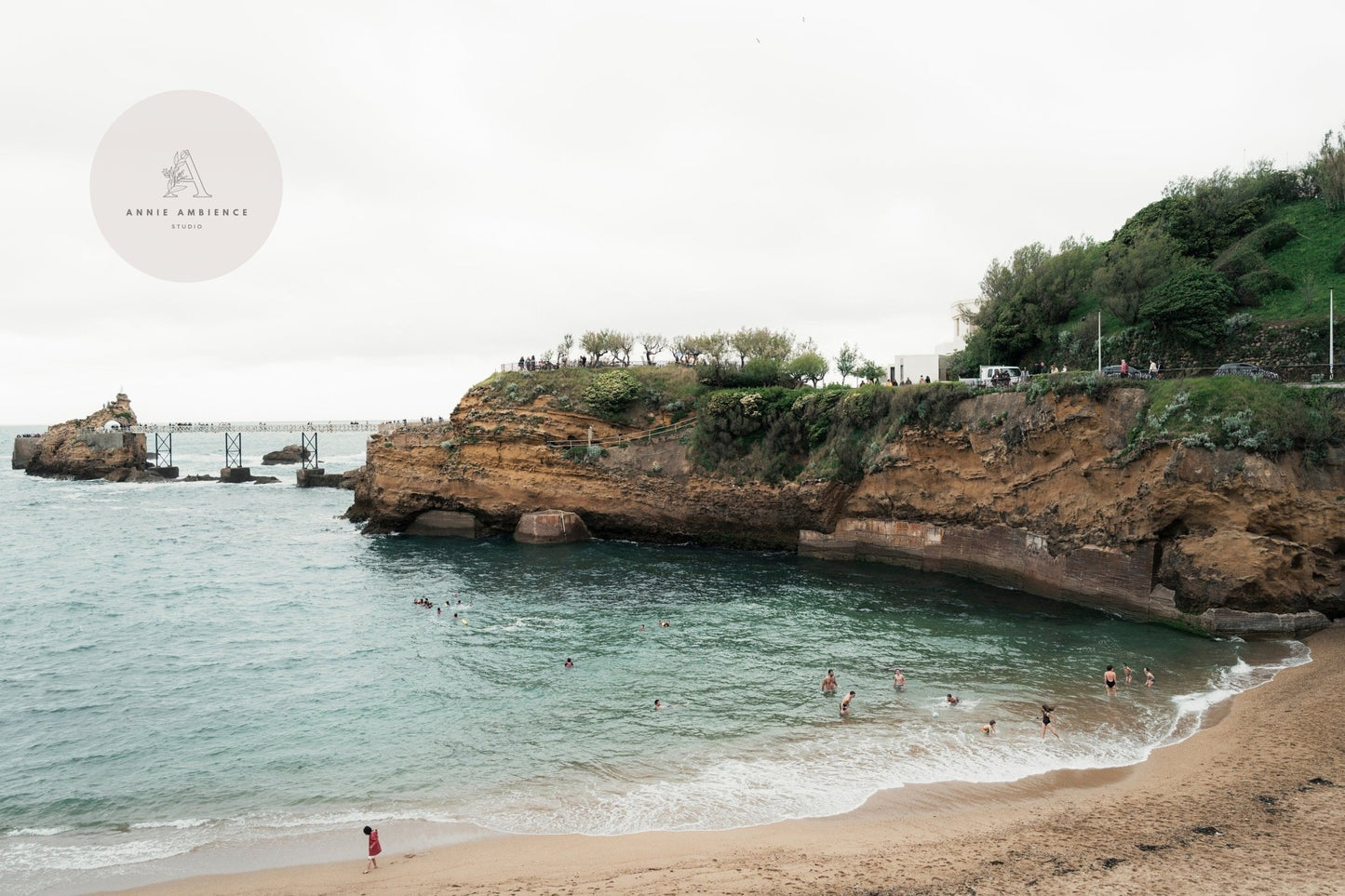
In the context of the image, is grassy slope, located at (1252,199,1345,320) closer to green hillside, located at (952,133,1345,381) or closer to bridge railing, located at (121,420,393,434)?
green hillside, located at (952,133,1345,381)

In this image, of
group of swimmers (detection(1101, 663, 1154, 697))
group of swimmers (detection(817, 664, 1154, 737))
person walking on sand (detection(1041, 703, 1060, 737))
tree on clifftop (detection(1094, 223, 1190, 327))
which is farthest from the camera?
tree on clifftop (detection(1094, 223, 1190, 327))

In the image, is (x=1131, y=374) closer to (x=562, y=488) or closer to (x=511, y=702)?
(x=511, y=702)

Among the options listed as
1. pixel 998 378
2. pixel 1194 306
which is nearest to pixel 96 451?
pixel 998 378

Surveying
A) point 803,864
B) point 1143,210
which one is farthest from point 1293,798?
point 1143,210

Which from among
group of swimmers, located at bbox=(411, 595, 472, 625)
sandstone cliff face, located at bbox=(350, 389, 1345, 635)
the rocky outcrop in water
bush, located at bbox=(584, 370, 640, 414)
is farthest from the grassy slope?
the rocky outcrop in water

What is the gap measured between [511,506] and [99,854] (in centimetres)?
3757

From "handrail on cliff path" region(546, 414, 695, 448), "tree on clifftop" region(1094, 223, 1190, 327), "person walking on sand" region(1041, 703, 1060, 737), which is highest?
"tree on clifftop" region(1094, 223, 1190, 327)

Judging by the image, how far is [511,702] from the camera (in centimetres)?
2292

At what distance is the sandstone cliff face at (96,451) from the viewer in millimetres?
98188

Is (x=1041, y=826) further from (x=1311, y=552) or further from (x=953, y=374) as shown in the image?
(x=953, y=374)

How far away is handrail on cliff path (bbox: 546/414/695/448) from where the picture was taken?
165 feet

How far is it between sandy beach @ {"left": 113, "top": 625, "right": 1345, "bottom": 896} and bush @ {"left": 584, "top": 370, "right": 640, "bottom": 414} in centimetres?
3805

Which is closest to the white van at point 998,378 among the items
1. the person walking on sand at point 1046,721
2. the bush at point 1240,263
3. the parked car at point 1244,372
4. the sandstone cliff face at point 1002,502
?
the sandstone cliff face at point 1002,502

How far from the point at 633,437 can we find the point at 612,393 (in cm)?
387
